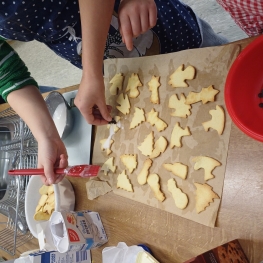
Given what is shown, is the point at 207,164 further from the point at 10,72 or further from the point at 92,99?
the point at 10,72

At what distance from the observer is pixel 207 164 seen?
0.53 meters

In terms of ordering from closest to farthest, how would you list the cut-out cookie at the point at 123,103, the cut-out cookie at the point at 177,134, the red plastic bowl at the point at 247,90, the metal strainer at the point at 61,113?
the red plastic bowl at the point at 247,90
the cut-out cookie at the point at 177,134
the cut-out cookie at the point at 123,103
the metal strainer at the point at 61,113

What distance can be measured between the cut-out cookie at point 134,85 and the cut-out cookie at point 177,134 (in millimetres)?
128

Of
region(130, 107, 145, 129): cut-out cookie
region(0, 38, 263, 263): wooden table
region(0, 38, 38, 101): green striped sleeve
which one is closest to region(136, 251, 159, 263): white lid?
region(0, 38, 263, 263): wooden table

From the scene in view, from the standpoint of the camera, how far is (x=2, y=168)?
1057mm

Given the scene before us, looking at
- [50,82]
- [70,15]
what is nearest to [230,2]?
[70,15]

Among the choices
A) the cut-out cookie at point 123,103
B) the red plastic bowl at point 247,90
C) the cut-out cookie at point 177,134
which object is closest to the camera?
the red plastic bowl at point 247,90

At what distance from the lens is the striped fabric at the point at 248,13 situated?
520 millimetres

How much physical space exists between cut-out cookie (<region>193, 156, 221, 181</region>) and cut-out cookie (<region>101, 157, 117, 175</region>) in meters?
0.21

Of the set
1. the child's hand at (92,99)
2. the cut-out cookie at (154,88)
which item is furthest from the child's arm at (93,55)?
the cut-out cookie at (154,88)

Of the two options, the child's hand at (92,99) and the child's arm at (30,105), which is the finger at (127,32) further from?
the child's arm at (30,105)

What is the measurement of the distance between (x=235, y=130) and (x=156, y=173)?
174 mm

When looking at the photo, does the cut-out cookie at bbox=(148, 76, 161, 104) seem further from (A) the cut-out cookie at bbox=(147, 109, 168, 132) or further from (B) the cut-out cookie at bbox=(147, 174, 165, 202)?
(B) the cut-out cookie at bbox=(147, 174, 165, 202)

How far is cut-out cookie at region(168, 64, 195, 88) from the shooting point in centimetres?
57
